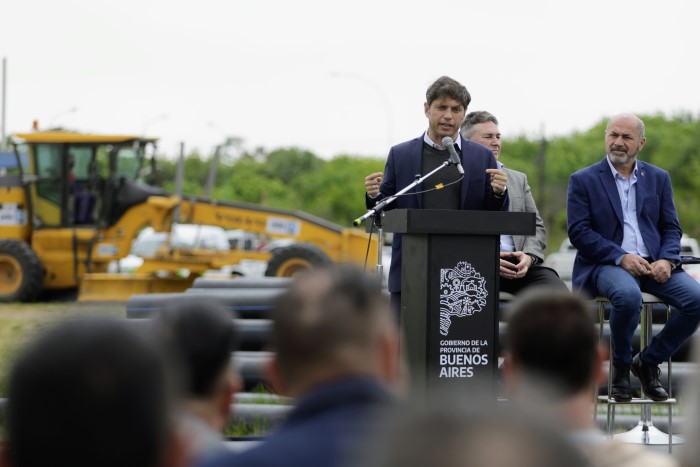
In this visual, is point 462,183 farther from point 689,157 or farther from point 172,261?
point 689,157

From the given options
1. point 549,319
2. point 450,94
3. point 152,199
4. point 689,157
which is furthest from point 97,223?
point 689,157

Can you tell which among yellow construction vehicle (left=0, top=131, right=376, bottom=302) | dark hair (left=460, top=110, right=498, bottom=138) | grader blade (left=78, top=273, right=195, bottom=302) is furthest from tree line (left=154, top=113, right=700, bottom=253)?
dark hair (left=460, top=110, right=498, bottom=138)

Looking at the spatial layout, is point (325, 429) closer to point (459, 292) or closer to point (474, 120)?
point (459, 292)

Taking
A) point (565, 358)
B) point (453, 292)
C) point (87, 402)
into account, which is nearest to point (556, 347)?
point (565, 358)

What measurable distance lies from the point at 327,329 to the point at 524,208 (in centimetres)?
523

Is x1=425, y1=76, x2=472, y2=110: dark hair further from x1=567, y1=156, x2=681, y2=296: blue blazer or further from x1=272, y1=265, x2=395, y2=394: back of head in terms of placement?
x1=272, y1=265, x2=395, y2=394: back of head

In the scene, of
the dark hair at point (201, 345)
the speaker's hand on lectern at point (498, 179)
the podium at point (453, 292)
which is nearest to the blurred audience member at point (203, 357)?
the dark hair at point (201, 345)

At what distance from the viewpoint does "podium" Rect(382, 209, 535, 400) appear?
5824 millimetres

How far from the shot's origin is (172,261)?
884 inches

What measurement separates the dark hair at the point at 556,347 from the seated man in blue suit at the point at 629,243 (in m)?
3.91

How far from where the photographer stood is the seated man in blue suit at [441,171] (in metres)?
6.46

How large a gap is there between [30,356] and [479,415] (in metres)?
0.75

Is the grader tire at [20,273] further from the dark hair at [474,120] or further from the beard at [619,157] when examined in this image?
the beard at [619,157]

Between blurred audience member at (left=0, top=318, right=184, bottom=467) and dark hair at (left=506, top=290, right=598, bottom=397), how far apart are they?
107 cm
